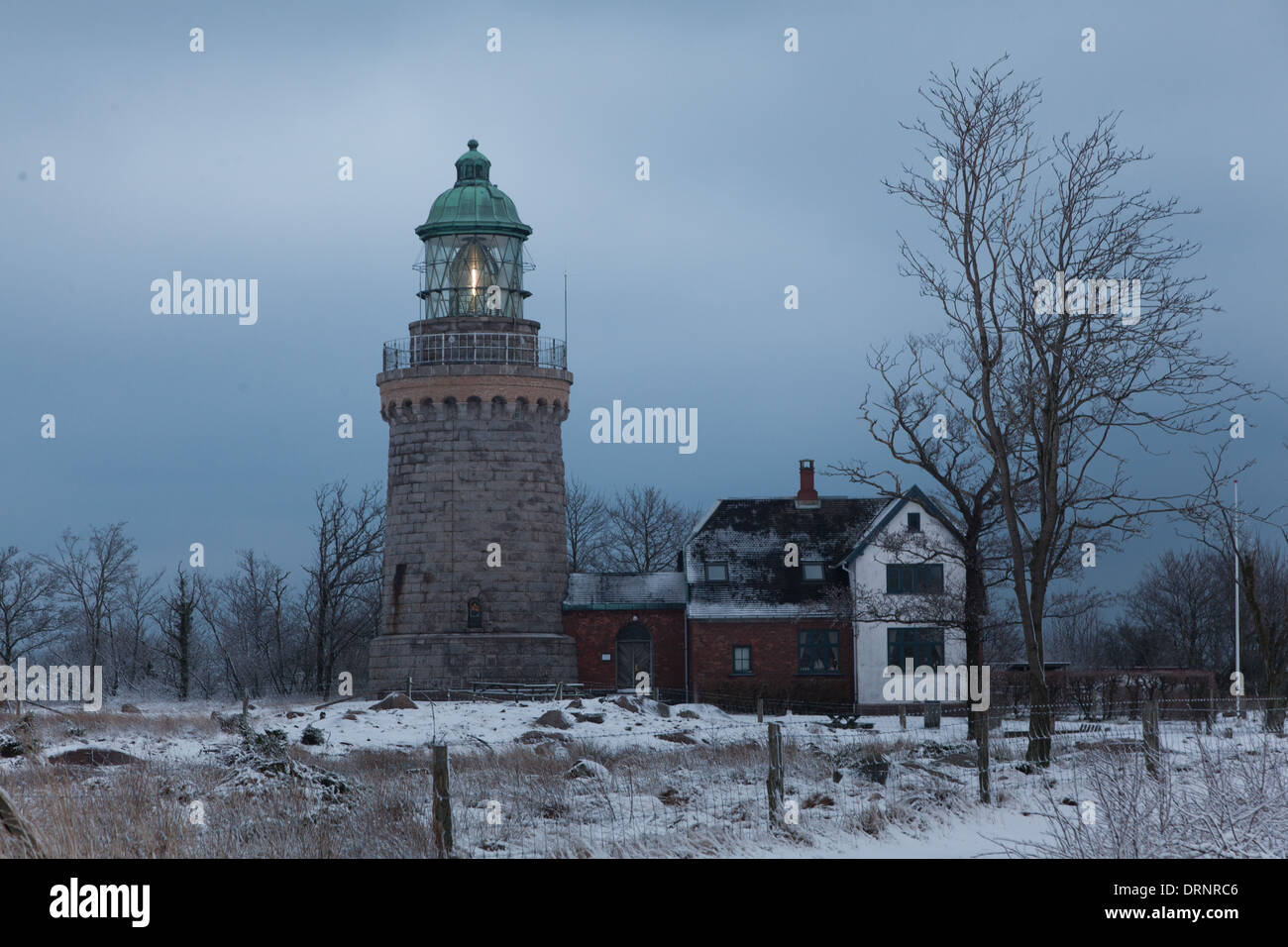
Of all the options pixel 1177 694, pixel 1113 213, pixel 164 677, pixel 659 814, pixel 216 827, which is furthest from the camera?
pixel 164 677

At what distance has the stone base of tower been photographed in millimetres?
44125

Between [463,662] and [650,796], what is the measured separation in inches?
1012

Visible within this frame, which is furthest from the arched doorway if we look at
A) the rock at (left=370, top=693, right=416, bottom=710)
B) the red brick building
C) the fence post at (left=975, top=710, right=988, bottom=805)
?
the fence post at (left=975, top=710, right=988, bottom=805)

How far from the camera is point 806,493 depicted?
47625 mm

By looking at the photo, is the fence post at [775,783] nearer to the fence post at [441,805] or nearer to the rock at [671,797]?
the rock at [671,797]

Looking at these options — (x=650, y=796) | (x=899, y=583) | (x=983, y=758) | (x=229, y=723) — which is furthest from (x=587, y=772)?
(x=899, y=583)

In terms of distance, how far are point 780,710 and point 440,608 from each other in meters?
11.0

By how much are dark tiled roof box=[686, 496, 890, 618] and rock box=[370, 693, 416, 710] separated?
10.1m

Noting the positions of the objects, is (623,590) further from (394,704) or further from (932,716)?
(932,716)

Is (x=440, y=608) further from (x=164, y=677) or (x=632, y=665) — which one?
(x=164, y=677)

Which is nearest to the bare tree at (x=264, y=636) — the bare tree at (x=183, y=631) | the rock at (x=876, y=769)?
the bare tree at (x=183, y=631)
